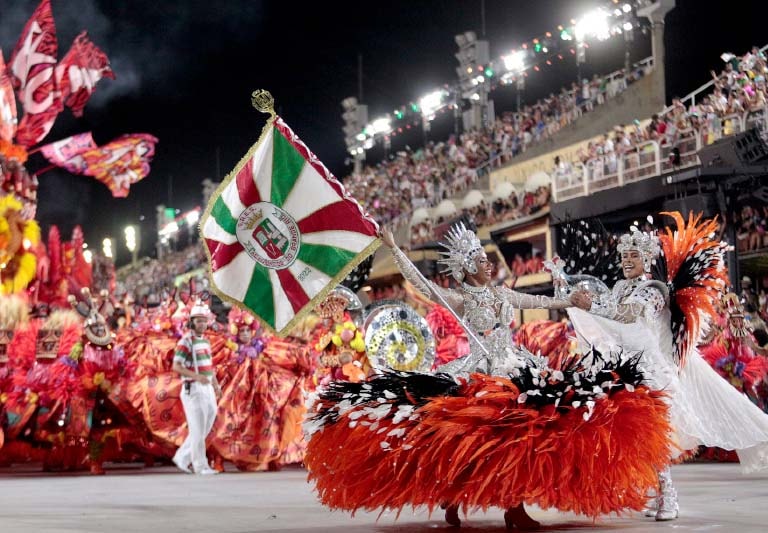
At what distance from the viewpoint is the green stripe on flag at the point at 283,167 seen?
277 inches

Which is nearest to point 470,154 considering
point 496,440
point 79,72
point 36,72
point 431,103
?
point 431,103

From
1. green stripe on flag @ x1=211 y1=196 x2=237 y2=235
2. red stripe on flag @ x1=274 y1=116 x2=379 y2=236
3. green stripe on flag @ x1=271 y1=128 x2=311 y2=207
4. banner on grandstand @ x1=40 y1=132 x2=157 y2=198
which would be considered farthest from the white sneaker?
banner on grandstand @ x1=40 y1=132 x2=157 y2=198

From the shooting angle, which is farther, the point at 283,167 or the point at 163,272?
the point at 163,272

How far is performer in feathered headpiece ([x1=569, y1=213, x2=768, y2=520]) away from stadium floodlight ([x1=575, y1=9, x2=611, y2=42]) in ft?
82.8

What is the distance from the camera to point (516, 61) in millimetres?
37250

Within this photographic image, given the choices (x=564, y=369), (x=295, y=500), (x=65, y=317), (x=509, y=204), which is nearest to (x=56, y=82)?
(x=509, y=204)

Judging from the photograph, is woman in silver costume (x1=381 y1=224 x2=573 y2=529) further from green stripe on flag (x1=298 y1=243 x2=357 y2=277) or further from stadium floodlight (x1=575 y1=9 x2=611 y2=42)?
Result: stadium floodlight (x1=575 y1=9 x2=611 y2=42)

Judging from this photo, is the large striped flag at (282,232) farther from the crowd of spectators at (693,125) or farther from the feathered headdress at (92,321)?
the crowd of spectators at (693,125)

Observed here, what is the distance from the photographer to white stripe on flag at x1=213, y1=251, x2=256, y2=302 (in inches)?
283

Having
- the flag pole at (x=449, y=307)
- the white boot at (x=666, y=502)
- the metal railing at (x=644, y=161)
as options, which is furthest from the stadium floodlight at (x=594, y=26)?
the white boot at (x=666, y=502)

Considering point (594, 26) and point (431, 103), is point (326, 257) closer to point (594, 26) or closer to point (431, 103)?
point (594, 26)

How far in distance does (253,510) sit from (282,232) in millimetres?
1917

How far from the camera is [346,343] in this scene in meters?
12.4

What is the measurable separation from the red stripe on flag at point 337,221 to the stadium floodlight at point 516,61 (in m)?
31.3
